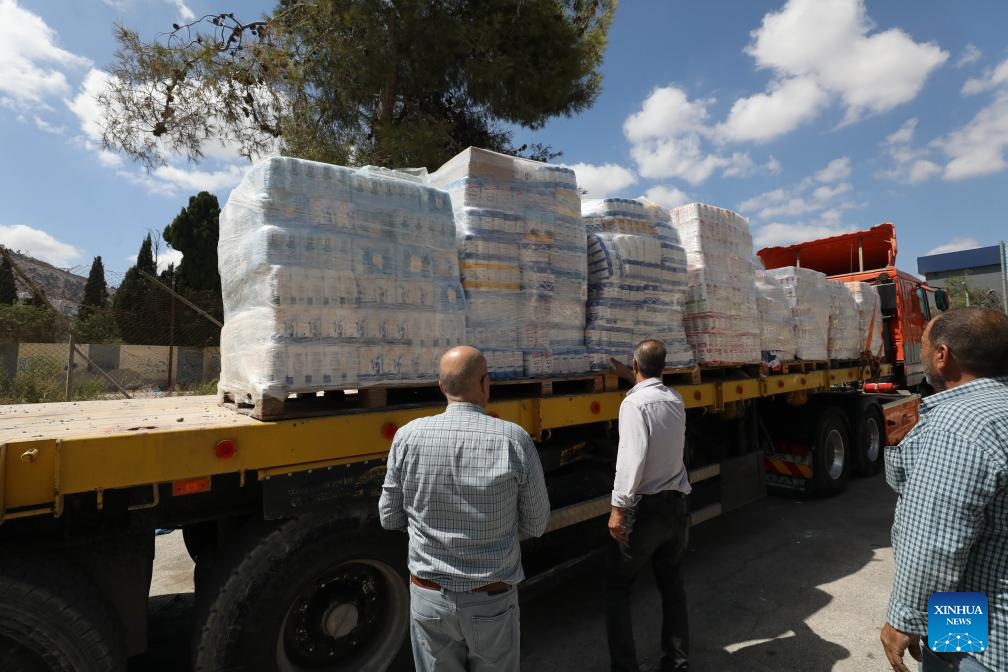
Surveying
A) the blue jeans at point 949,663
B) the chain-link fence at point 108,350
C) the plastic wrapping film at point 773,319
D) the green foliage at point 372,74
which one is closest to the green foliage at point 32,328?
the chain-link fence at point 108,350

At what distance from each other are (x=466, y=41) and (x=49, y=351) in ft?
29.7

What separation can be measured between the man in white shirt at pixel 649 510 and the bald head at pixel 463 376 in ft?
4.09

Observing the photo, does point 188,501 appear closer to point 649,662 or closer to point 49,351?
point 649,662

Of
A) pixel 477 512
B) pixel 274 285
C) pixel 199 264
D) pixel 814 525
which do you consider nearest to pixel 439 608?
pixel 477 512

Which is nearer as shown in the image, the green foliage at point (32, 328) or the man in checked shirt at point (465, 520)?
the man in checked shirt at point (465, 520)

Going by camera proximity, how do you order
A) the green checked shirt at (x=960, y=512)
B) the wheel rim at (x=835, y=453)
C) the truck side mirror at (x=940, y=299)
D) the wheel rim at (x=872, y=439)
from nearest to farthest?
the green checked shirt at (x=960, y=512), the wheel rim at (x=835, y=453), the wheel rim at (x=872, y=439), the truck side mirror at (x=940, y=299)

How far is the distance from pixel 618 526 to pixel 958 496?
5.60 ft

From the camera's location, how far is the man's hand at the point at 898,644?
170 centimetres

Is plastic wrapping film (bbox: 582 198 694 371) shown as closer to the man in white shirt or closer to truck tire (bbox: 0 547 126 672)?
the man in white shirt

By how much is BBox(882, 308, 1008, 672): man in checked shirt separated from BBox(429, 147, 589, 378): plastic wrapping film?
204cm

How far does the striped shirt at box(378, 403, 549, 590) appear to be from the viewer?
1.98 m

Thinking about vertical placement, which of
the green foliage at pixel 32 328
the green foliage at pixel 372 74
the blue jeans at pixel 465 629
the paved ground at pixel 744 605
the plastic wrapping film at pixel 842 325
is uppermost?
the green foliage at pixel 372 74

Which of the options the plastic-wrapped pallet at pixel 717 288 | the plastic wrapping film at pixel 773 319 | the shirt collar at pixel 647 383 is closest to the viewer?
the shirt collar at pixel 647 383

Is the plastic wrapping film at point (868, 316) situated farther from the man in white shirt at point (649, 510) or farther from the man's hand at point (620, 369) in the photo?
the man in white shirt at point (649, 510)
